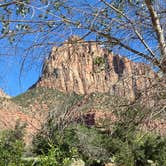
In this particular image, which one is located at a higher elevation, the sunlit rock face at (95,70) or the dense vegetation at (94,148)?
the sunlit rock face at (95,70)

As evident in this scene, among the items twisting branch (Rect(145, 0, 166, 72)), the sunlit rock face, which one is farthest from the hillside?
twisting branch (Rect(145, 0, 166, 72))

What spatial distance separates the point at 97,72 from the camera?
5.59 metres

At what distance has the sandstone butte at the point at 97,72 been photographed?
210 inches

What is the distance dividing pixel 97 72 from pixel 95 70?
0.18 ft

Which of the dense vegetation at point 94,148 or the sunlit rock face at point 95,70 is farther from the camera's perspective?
the dense vegetation at point 94,148

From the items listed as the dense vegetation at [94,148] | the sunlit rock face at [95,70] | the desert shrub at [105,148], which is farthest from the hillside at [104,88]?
the desert shrub at [105,148]

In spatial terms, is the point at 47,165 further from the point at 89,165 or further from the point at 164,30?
the point at 89,165

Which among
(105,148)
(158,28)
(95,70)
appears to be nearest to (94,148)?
(105,148)

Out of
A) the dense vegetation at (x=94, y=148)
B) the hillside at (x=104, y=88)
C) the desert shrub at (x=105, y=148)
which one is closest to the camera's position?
the hillside at (x=104, y=88)

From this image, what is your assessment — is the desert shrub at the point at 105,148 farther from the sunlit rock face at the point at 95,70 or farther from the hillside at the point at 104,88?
the sunlit rock face at the point at 95,70

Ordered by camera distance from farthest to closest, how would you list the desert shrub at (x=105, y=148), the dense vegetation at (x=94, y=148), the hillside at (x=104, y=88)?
the desert shrub at (x=105, y=148) < the dense vegetation at (x=94, y=148) < the hillside at (x=104, y=88)

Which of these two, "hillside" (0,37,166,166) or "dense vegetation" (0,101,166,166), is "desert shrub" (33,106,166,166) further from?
"hillside" (0,37,166,166)

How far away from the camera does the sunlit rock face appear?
539 centimetres

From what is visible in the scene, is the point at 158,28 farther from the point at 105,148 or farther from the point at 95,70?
the point at 105,148
